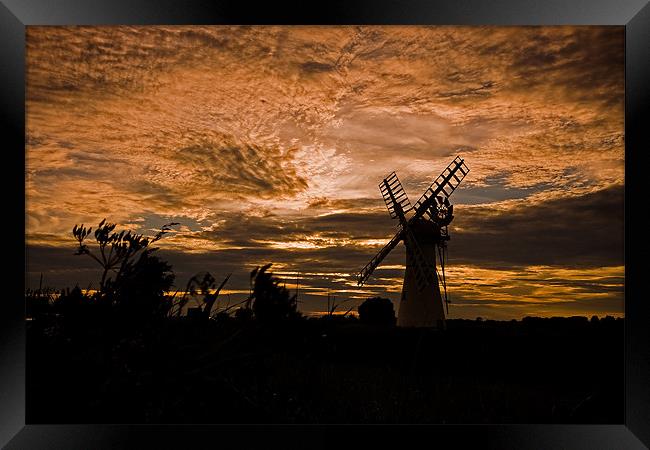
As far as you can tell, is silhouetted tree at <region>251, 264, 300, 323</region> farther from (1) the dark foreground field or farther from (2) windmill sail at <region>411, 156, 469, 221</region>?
(2) windmill sail at <region>411, 156, 469, 221</region>

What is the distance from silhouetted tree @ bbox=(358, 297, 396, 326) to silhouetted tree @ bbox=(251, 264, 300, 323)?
34.9ft

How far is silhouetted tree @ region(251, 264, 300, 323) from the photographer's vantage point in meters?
3.54

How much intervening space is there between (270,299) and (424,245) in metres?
13.8

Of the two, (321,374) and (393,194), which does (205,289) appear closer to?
(321,374)

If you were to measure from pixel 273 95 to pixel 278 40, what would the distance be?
60cm

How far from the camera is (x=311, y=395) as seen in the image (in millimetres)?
5457

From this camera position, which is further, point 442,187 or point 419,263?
point 442,187

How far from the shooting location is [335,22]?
4523mm

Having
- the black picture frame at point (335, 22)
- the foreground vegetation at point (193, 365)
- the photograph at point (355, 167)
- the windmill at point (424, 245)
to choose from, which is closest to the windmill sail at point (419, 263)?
the windmill at point (424, 245)

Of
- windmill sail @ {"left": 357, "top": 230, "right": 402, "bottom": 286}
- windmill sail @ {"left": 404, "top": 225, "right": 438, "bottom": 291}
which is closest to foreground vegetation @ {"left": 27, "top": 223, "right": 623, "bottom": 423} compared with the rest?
windmill sail @ {"left": 404, "top": 225, "right": 438, "bottom": 291}

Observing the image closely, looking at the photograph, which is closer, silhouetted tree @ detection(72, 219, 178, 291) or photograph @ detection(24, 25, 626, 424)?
silhouetted tree @ detection(72, 219, 178, 291)

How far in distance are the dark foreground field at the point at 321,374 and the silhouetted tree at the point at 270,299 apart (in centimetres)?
8

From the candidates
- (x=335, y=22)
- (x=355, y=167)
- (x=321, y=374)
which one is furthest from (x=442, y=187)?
(x=335, y=22)

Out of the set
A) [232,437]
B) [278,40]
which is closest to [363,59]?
[278,40]
